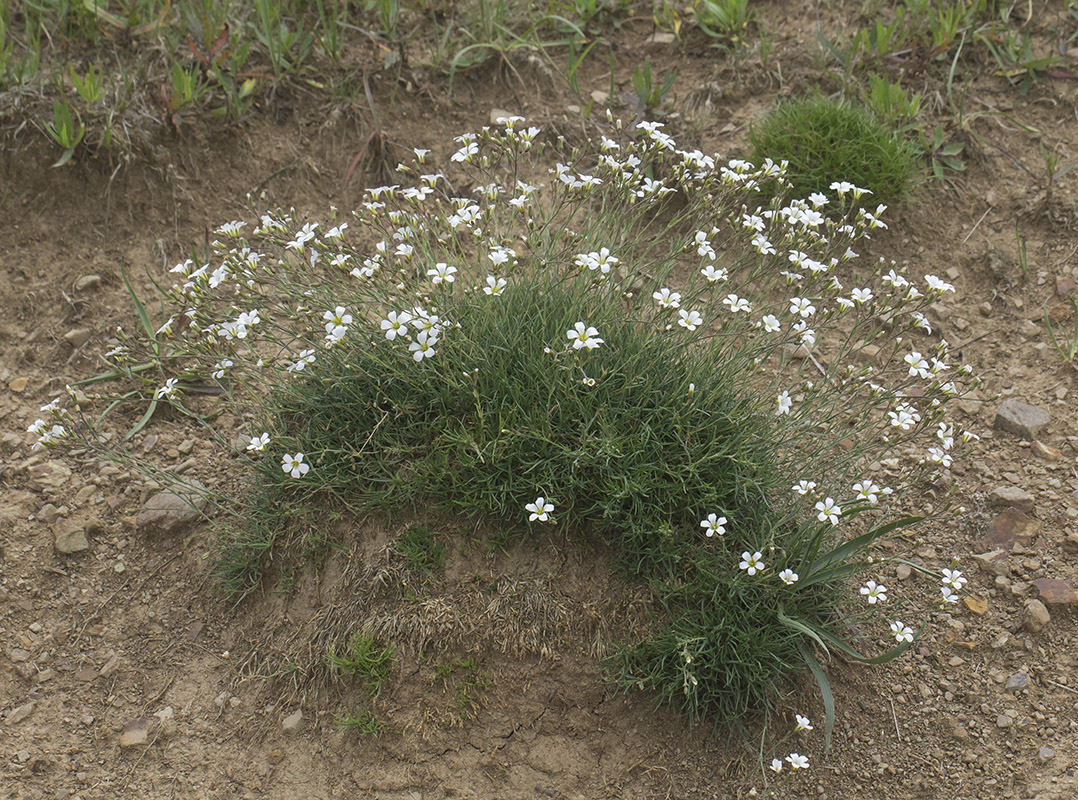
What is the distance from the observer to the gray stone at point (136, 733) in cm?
294

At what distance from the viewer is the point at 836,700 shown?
287 cm

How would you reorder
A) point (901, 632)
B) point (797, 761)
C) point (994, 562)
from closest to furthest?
point (797, 761) → point (901, 632) → point (994, 562)

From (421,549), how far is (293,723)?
0.68 meters

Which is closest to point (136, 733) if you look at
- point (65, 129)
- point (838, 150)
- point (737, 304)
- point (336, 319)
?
point (336, 319)

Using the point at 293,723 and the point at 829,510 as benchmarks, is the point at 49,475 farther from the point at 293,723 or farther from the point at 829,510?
the point at 829,510

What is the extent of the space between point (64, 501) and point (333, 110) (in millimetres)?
2262

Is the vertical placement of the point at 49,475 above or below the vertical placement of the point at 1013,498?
below

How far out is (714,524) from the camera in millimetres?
2773

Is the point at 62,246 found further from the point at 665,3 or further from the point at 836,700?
the point at 836,700

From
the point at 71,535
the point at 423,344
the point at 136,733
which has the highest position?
the point at 423,344

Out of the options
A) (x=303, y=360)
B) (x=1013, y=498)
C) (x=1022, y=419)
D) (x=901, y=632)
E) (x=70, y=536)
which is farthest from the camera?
(x=1022, y=419)

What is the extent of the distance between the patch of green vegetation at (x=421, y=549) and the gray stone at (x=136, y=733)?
1.01m

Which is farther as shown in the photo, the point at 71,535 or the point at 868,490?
the point at 71,535

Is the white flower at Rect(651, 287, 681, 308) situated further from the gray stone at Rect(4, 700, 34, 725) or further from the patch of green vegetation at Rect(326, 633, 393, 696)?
the gray stone at Rect(4, 700, 34, 725)
